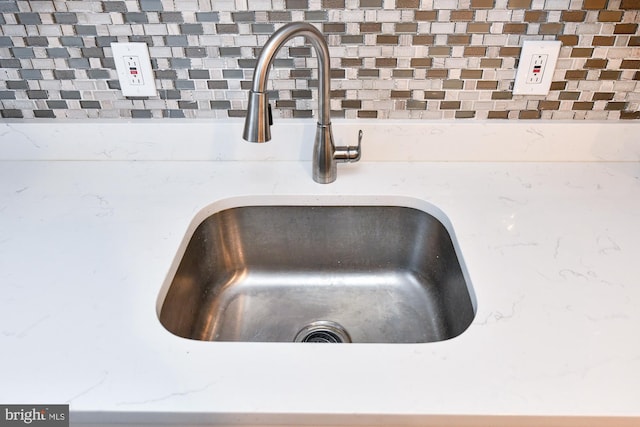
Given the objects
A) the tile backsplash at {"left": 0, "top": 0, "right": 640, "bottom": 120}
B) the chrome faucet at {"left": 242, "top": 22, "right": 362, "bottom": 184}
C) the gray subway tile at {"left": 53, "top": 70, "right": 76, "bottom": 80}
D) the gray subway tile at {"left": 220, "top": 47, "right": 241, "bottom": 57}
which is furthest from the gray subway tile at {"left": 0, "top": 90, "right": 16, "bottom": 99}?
the chrome faucet at {"left": 242, "top": 22, "right": 362, "bottom": 184}

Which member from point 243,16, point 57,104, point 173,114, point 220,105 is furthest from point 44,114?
point 243,16

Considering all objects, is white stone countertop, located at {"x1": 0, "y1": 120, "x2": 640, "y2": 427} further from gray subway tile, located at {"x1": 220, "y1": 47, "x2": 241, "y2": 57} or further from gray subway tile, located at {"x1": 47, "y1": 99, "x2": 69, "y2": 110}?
gray subway tile, located at {"x1": 220, "y1": 47, "x2": 241, "y2": 57}

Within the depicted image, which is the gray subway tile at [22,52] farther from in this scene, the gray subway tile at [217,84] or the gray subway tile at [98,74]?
the gray subway tile at [217,84]

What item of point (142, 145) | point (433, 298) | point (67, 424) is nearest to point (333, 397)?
point (67, 424)

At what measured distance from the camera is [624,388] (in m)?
0.56

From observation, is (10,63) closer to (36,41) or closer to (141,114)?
(36,41)

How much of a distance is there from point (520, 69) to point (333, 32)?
0.37m

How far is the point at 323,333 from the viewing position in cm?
91

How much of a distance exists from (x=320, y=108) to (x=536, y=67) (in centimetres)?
43

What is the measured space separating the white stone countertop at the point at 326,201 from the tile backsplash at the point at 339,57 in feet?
0.13

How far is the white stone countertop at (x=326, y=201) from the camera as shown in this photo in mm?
550

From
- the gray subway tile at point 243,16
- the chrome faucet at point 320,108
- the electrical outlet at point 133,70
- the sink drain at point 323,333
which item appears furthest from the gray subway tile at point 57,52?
the sink drain at point 323,333

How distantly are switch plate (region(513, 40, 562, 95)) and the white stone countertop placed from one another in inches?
2.9

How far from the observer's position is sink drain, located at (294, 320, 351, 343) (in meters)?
0.90
